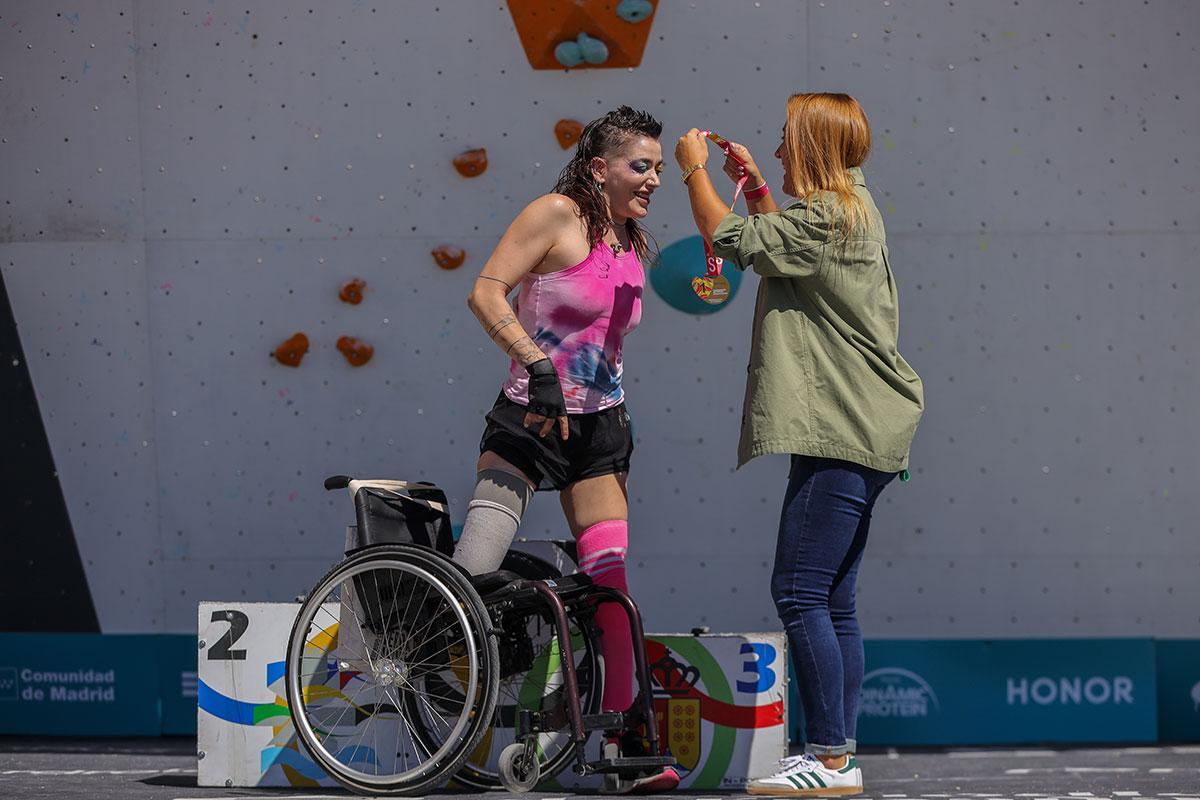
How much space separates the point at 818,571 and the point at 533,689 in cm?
77

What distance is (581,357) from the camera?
3.53m

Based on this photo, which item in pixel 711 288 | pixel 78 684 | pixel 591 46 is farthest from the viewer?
pixel 78 684

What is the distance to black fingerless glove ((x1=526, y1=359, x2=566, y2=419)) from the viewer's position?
3301 millimetres

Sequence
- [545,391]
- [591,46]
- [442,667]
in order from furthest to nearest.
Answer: [591,46], [442,667], [545,391]

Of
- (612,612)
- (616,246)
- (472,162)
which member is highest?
(472,162)

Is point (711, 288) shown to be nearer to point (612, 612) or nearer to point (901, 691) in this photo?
point (612, 612)

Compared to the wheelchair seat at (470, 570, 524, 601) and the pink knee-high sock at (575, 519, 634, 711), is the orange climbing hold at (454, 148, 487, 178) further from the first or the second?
the wheelchair seat at (470, 570, 524, 601)

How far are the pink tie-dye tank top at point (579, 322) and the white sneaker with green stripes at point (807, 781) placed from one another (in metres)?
0.96

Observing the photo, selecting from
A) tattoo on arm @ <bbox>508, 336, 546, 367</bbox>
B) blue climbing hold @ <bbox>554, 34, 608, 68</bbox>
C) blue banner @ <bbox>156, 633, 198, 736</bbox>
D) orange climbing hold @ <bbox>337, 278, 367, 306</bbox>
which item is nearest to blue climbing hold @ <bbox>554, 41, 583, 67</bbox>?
blue climbing hold @ <bbox>554, 34, 608, 68</bbox>

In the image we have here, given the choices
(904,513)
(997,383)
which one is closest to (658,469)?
(904,513)

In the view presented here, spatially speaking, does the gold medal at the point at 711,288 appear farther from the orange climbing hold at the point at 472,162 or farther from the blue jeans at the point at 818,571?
the orange climbing hold at the point at 472,162

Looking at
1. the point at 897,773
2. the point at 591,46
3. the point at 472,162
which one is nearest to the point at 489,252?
the point at 472,162

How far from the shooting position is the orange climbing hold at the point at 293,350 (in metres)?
4.79

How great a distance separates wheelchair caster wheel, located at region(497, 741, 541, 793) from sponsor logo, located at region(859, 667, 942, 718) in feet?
5.59
